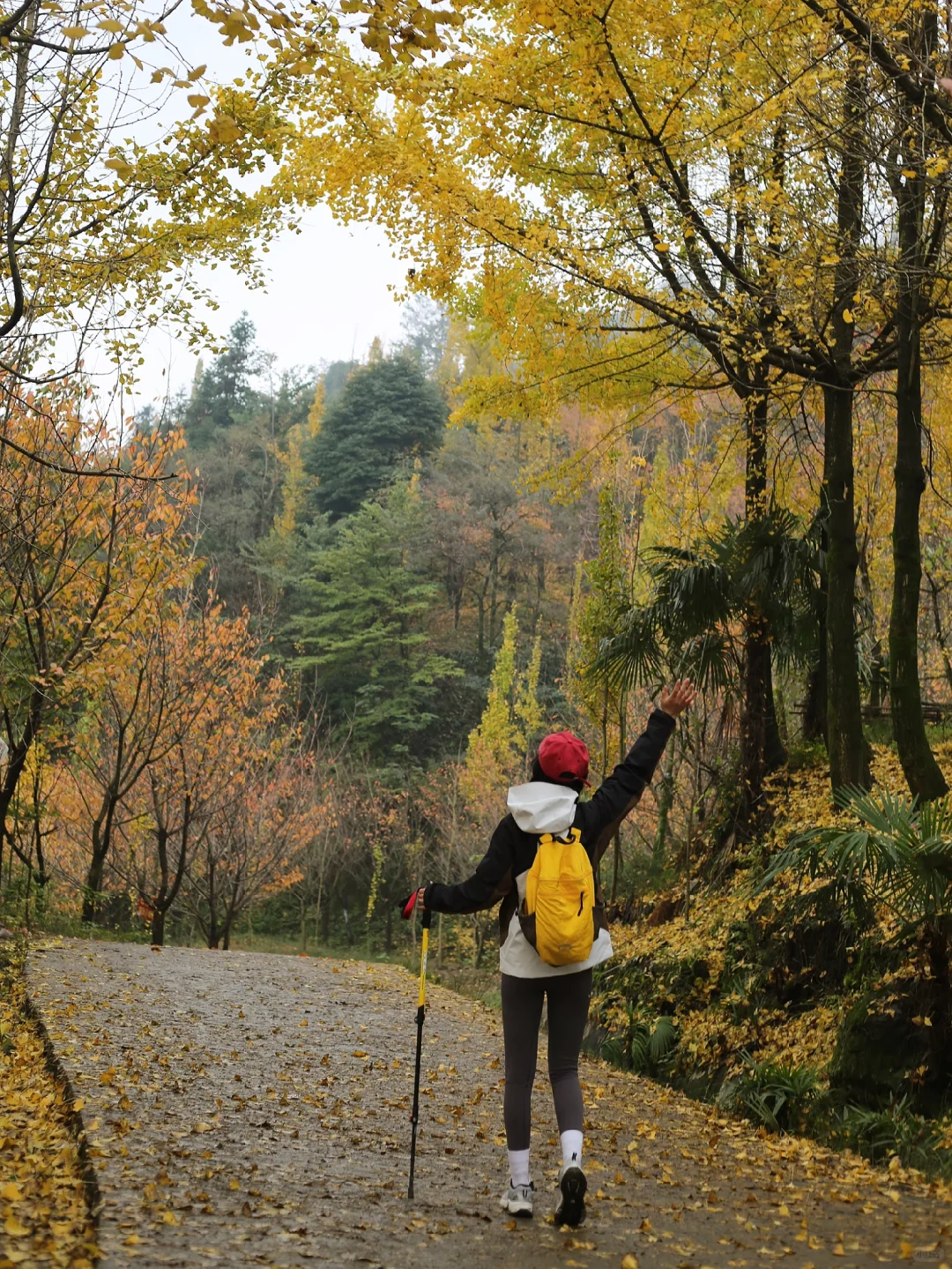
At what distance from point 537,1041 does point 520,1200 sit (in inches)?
22.2

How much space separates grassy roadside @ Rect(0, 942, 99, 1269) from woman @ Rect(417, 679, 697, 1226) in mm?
1512

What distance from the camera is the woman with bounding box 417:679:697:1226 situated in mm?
4207

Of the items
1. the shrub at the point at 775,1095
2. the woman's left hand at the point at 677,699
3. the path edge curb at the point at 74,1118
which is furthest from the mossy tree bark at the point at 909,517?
the path edge curb at the point at 74,1118

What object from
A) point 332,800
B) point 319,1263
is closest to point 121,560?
point 319,1263

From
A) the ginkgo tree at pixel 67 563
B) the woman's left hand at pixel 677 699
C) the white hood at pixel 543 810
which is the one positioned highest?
the ginkgo tree at pixel 67 563

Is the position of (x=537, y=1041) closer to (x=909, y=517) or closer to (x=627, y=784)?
(x=627, y=784)

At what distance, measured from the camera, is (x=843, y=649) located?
8914mm

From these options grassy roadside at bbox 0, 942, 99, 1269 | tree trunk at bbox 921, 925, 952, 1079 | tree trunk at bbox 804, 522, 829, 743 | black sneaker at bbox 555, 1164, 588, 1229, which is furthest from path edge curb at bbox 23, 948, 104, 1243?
tree trunk at bbox 804, 522, 829, 743

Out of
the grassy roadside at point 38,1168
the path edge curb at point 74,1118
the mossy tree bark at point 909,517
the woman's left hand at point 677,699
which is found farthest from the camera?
the mossy tree bark at point 909,517

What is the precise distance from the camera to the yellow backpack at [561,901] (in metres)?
4.11

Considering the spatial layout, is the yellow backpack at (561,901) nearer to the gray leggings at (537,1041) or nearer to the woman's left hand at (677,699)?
the gray leggings at (537,1041)

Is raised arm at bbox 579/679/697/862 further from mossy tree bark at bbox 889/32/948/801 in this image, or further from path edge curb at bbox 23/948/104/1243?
mossy tree bark at bbox 889/32/948/801

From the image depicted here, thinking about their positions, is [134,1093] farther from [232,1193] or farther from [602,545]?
[602,545]

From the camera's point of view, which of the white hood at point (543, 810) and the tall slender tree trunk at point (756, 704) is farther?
the tall slender tree trunk at point (756, 704)
